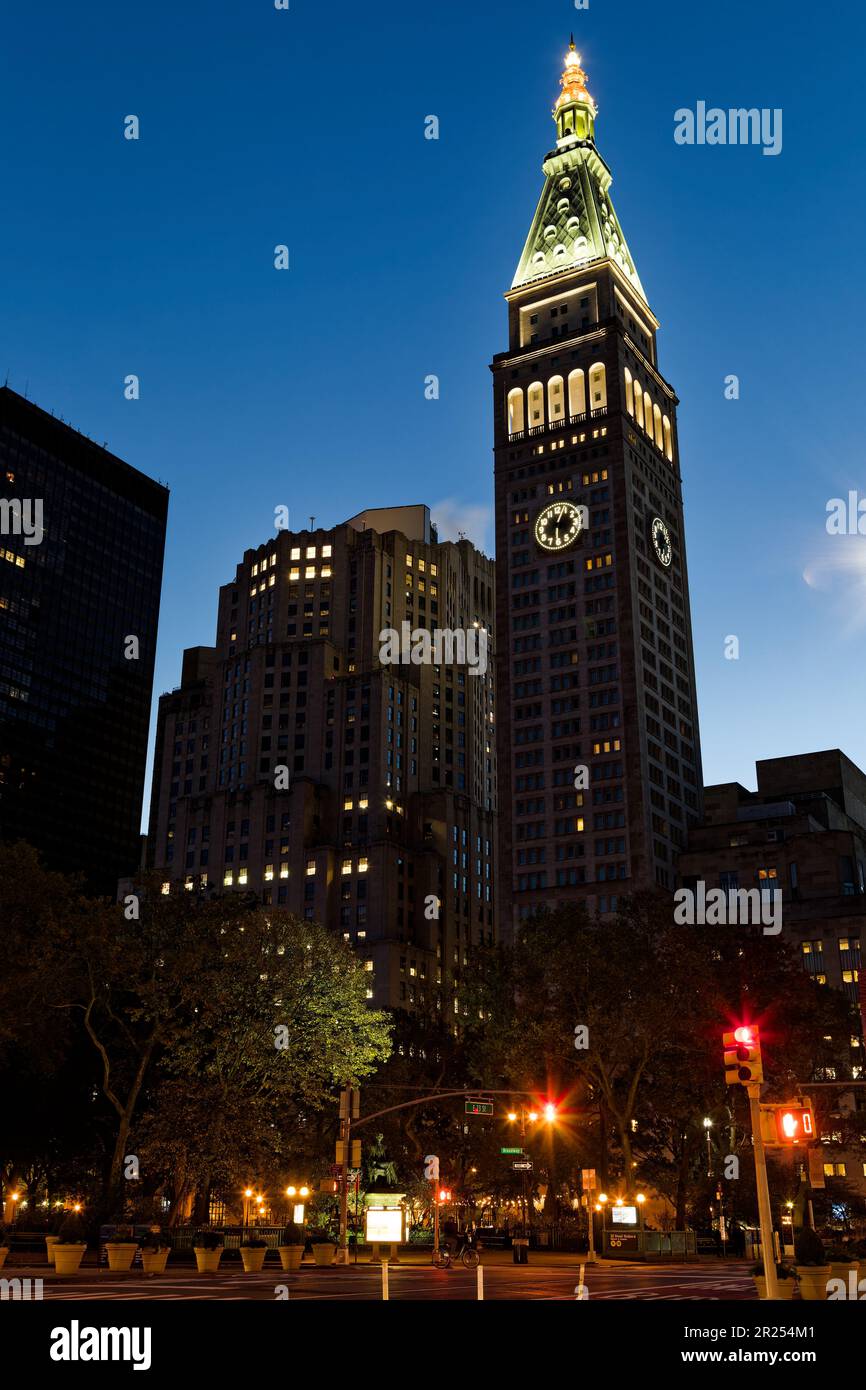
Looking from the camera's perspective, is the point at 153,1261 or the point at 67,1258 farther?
the point at 153,1261

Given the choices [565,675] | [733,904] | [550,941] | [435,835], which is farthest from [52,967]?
[435,835]

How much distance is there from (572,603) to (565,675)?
29.1 ft

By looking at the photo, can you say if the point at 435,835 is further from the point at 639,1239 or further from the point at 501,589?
the point at 639,1239

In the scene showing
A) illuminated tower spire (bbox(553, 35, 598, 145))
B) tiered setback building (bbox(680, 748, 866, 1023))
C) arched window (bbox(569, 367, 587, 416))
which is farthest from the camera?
illuminated tower spire (bbox(553, 35, 598, 145))

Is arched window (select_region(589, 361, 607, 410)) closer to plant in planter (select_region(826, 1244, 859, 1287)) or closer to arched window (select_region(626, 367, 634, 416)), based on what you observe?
arched window (select_region(626, 367, 634, 416))

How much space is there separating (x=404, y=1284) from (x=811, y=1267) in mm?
14464

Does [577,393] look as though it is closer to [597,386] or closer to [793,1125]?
[597,386]

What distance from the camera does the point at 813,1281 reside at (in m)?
24.1

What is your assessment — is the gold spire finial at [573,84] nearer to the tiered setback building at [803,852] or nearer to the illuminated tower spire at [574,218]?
the illuminated tower spire at [574,218]

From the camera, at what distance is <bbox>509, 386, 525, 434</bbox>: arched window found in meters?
156

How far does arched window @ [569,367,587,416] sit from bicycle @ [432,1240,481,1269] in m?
120

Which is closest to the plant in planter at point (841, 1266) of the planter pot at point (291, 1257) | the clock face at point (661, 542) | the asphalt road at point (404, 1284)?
the asphalt road at point (404, 1284)

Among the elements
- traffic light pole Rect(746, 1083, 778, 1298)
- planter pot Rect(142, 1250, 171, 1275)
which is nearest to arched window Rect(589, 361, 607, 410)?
planter pot Rect(142, 1250, 171, 1275)

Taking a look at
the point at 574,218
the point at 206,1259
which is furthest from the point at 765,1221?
the point at 574,218
